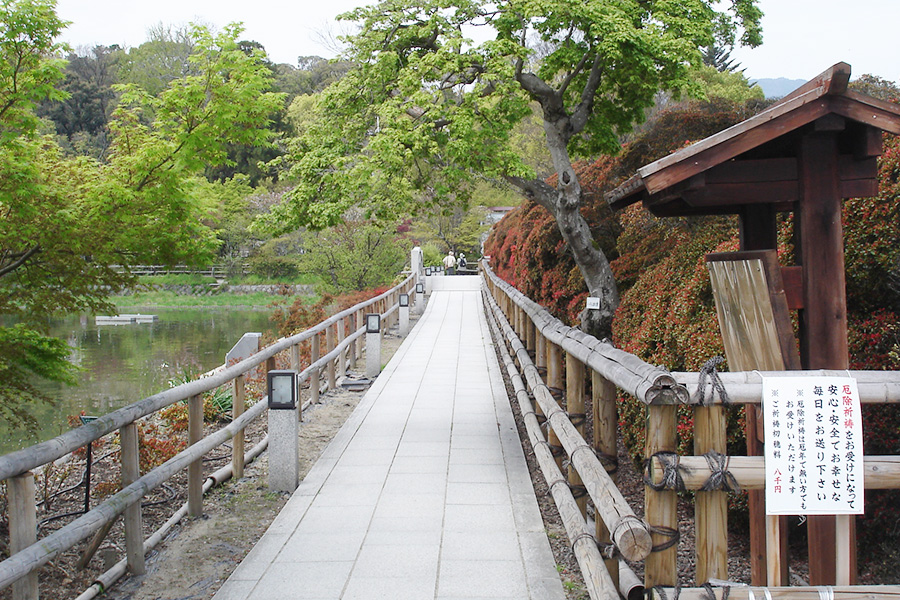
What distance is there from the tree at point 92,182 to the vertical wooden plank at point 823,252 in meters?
3.82

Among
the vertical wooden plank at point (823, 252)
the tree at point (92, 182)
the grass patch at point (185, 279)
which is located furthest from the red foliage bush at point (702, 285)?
the grass patch at point (185, 279)

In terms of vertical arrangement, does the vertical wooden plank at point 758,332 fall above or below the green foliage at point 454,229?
below

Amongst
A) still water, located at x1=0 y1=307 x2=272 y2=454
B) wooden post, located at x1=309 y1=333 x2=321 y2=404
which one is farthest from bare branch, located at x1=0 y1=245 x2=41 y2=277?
wooden post, located at x1=309 y1=333 x2=321 y2=404

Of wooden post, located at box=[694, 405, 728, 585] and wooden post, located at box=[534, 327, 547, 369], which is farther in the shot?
wooden post, located at box=[534, 327, 547, 369]

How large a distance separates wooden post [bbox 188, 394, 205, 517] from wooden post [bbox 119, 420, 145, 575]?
2.47 ft

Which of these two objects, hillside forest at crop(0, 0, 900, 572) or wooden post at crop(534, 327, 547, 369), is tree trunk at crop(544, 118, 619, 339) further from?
wooden post at crop(534, 327, 547, 369)

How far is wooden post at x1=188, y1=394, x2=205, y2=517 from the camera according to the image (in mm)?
4922

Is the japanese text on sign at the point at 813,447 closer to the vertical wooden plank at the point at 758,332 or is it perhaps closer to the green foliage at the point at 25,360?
the vertical wooden plank at the point at 758,332

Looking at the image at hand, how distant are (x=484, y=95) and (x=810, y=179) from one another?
753 cm

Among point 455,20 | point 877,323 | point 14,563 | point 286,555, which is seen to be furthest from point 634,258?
point 14,563

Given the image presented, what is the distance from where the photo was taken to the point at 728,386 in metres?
2.63

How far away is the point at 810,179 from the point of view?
11.5 feet

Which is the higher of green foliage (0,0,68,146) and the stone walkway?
green foliage (0,0,68,146)

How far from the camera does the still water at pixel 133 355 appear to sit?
12.9m
